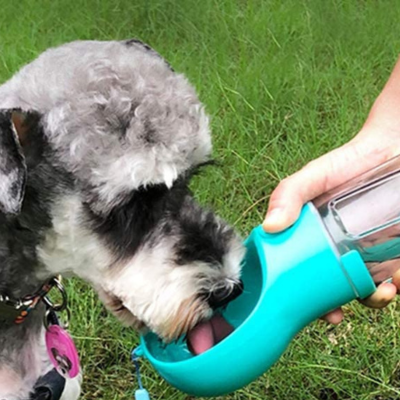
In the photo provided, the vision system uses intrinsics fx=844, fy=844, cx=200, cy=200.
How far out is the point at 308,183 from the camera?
1689mm

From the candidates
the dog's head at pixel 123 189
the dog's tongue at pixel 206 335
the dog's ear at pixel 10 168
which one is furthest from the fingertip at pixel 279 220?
the dog's ear at pixel 10 168

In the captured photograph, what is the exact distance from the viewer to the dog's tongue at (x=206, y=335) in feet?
5.28

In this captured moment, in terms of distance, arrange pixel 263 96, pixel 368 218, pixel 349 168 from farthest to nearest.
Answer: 1. pixel 263 96
2. pixel 349 168
3. pixel 368 218

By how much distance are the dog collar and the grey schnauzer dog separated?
0.02 metres

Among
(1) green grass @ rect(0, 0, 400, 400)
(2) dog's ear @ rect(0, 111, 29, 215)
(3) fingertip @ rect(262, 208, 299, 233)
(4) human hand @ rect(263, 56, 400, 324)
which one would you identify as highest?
(2) dog's ear @ rect(0, 111, 29, 215)

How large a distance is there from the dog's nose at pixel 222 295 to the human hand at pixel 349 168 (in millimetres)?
126

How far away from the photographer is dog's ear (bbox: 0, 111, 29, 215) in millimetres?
1444

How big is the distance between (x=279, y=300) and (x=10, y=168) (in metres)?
0.53

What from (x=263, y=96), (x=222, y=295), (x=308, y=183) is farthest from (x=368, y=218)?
(x=263, y=96)

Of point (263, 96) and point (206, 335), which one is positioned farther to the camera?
point (263, 96)

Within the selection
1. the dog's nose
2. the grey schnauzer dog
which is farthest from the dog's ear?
the dog's nose

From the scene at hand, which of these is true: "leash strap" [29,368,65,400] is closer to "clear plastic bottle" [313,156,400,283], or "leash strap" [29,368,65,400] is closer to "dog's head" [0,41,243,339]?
"dog's head" [0,41,243,339]

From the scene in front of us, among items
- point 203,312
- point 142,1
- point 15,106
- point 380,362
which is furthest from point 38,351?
point 142,1

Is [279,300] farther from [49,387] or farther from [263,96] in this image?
[263,96]
